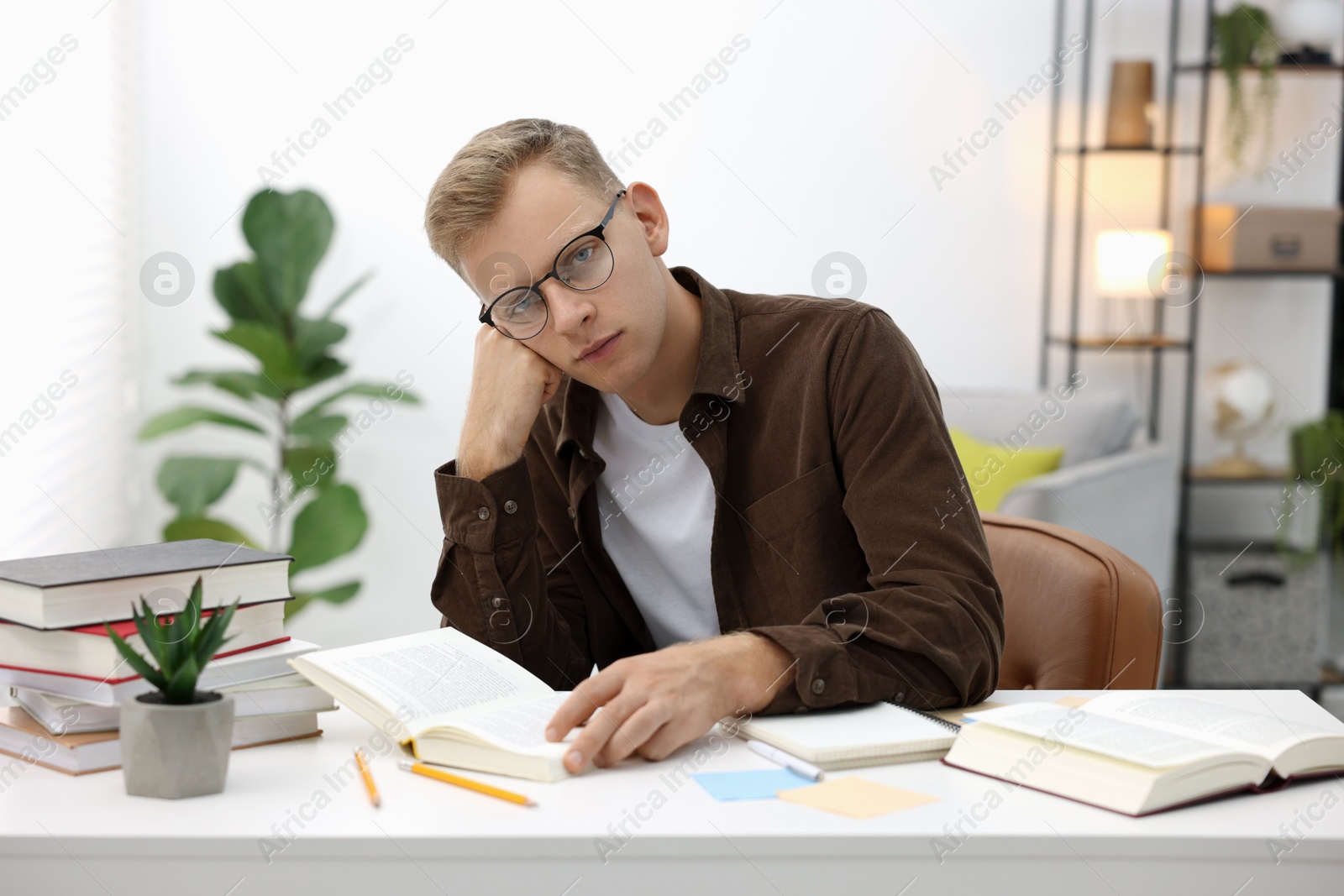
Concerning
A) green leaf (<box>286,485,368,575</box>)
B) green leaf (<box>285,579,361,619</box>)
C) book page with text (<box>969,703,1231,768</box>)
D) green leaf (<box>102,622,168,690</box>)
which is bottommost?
green leaf (<box>285,579,361,619</box>)

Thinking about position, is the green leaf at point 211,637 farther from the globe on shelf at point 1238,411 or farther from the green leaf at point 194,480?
the globe on shelf at point 1238,411

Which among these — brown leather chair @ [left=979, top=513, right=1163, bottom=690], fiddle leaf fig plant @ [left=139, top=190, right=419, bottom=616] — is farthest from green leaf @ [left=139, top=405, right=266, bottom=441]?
brown leather chair @ [left=979, top=513, right=1163, bottom=690]

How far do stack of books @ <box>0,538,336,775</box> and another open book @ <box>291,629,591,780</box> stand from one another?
0.04 m

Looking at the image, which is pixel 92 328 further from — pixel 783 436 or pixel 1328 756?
pixel 1328 756

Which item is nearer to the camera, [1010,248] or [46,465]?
[46,465]


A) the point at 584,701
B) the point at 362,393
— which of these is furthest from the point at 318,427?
the point at 584,701

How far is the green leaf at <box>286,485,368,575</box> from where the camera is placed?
2.97 m

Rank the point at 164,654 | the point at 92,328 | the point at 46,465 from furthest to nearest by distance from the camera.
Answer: the point at 92,328
the point at 46,465
the point at 164,654

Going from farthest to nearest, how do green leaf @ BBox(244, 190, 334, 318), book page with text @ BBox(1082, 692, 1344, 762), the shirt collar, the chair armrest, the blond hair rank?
green leaf @ BBox(244, 190, 334, 318) → the chair armrest → the shirt collar → the blond hair → book page with text @ BBox(1082, 692, 1344, 762)

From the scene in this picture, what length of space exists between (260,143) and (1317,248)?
10.2 ft

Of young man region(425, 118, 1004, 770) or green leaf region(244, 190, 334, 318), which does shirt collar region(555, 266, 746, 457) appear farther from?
green leaf region(244, 190, 334, 318)

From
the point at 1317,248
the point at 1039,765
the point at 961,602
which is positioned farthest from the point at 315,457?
the point at 1317,248

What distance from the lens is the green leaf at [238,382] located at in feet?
9.51

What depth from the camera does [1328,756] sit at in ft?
2.92
